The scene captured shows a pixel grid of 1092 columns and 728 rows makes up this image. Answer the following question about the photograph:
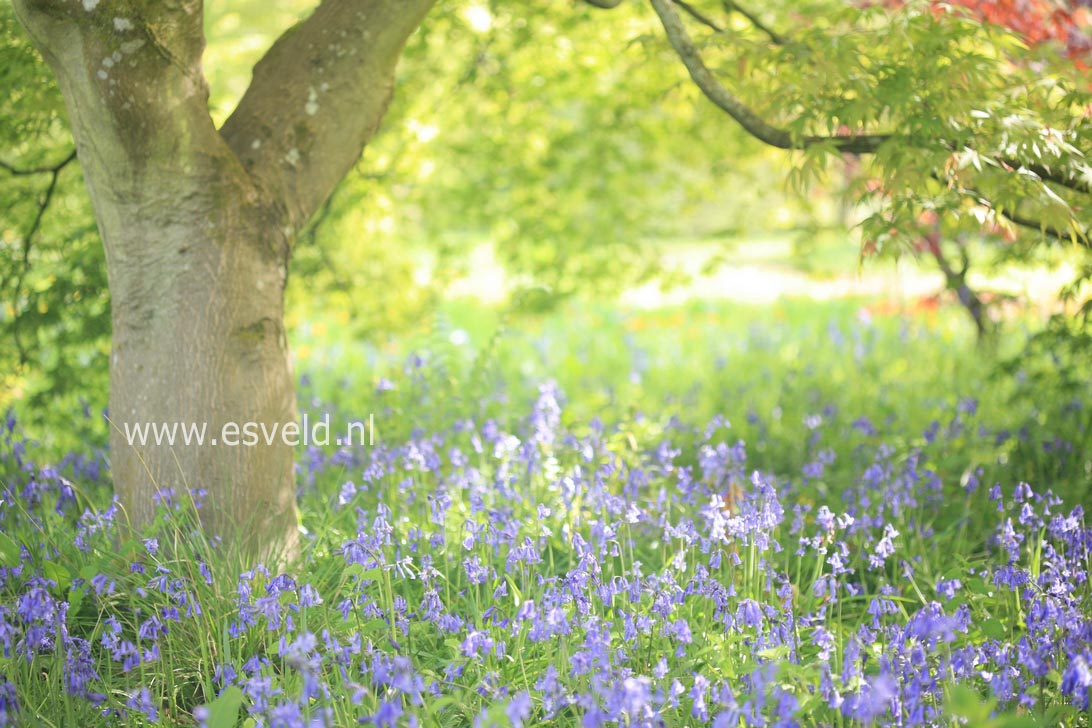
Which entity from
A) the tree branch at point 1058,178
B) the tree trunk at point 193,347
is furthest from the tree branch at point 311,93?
the tree branch at point 1058,178

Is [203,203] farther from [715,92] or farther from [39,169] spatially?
[715,92]

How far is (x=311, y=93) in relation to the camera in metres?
3.41

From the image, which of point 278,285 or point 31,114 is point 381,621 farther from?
point 31,114

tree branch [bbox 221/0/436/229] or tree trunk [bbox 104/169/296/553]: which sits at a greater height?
tree branch [bbox 221/0/436/229]

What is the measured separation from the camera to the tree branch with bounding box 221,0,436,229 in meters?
3.39

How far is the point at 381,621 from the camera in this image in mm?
2490

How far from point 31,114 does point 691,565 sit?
3239mm

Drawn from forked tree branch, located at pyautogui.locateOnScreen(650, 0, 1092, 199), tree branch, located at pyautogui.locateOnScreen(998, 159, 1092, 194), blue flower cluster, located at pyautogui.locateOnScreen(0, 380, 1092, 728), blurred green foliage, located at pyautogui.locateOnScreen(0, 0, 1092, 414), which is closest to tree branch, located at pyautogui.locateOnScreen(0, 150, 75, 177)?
blurred green foliage, located at pyautogui.locateOnScreen(0, 0, 1092, 414)

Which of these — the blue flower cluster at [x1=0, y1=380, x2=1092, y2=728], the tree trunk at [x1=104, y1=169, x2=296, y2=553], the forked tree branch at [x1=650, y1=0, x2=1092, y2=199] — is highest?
the forked tree branch at [x1=650, y1=0, x2=1092, y2=199]

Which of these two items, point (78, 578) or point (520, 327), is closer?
point (78, 578)

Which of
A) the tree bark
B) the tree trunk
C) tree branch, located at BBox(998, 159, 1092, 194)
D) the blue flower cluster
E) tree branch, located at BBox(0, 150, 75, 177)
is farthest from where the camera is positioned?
tree branch, located at BBox(0, 150, 75, 177)

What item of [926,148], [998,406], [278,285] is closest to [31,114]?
[278,285]

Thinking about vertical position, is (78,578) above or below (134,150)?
below

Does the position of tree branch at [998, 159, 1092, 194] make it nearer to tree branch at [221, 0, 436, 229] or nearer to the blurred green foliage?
the blurred green foliage
